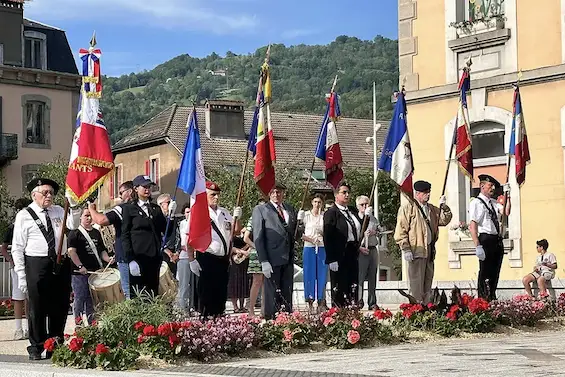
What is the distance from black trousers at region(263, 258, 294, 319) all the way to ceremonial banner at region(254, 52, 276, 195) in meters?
1.01

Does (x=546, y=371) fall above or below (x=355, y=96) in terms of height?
below

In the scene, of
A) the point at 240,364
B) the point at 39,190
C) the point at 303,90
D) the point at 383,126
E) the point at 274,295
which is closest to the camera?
the point at 240,364

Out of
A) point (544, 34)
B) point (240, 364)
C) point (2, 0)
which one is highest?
point (2, 0)

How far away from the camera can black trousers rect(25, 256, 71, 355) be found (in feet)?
41.1

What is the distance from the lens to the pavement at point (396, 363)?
10.1m

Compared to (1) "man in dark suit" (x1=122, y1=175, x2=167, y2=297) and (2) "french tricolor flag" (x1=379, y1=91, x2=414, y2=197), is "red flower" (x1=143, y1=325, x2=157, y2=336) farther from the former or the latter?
(2) "french tricolor flag" (x1=379, y1=91, x2=414, y2=197)

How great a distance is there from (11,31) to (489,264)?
37.9 m

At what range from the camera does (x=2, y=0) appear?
5125cm

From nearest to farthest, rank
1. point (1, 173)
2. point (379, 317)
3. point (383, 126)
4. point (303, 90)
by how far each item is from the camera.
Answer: point (379, 317) → point (1, 173) → point (383, 126) → point (303, 90)

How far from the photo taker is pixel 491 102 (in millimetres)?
23125

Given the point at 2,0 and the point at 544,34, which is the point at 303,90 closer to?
the point at 2,0

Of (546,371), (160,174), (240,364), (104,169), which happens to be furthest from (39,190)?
(160,174)

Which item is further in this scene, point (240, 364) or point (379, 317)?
point (379, 317)

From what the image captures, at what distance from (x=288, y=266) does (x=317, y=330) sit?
9.69 feet
